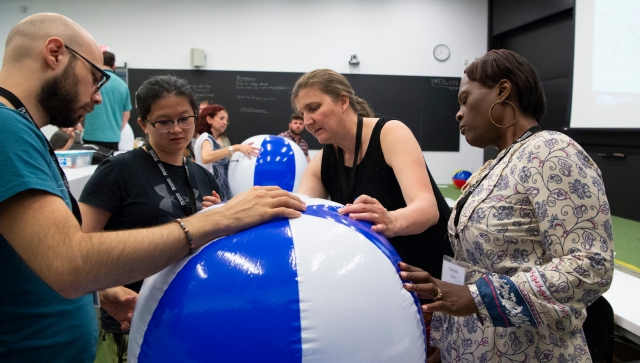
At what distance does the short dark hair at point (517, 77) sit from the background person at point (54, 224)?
2.30 feet

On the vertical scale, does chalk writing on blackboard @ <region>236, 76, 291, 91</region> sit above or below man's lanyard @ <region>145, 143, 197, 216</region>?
above

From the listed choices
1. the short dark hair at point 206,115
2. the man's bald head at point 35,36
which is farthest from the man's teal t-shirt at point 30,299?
the short dark hair at point 206,115

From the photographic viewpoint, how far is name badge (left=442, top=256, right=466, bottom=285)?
1242 mm

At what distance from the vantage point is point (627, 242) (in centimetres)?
391

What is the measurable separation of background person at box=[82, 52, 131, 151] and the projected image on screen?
5186 millimetres

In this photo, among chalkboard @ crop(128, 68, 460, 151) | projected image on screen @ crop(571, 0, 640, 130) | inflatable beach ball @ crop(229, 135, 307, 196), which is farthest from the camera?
chalkboard @ crop(128, 68, 460, 151)

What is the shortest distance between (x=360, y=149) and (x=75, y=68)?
99 centimetres

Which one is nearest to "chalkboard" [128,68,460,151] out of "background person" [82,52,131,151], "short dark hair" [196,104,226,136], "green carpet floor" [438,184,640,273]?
"short dark hair" [196,104,226,136]

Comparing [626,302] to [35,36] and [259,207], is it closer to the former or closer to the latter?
[259,207]

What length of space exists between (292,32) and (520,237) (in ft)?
26.1

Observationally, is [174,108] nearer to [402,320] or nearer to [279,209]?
[279,209]

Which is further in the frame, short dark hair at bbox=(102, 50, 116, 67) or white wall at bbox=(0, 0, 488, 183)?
white wall at bbox=(0, 0, 488, 183)

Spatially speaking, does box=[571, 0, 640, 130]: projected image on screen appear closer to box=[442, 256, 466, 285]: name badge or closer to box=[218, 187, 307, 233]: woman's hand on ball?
box=[442, 256, 466, 285]: name badge

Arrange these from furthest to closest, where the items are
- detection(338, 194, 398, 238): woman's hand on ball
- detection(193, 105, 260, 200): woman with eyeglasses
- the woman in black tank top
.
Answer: detection(193, 105, 260, 200): woman with eyeglasses → the woman in black tank top → detection(338, 194, 398, 238): woman's hand on ball
